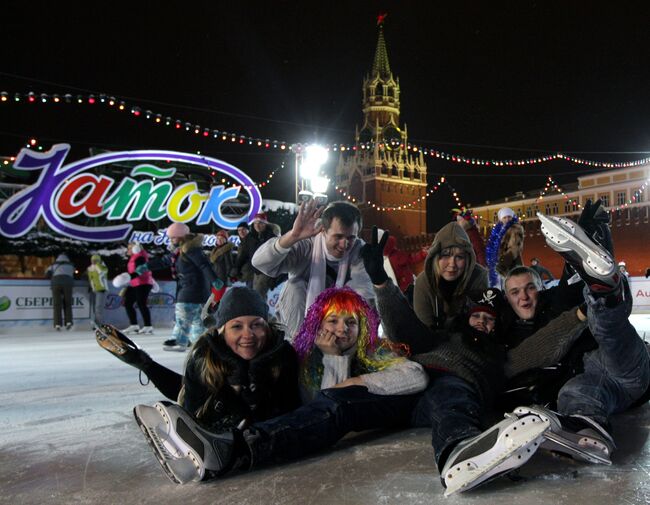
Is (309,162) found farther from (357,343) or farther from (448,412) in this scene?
(448,412)

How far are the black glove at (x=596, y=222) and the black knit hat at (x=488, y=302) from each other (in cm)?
45

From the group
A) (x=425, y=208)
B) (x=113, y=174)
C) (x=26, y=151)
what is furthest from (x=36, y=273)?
(x=425, y=208)

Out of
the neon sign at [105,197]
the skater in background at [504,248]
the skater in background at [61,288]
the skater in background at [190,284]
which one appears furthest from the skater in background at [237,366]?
the neon sign at [105,197]

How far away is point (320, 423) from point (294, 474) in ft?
0.64

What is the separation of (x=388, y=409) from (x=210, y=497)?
2.45ft

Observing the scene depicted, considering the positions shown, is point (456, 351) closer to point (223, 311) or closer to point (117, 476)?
point (223, 311)

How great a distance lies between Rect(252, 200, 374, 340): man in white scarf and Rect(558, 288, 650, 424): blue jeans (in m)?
0.96

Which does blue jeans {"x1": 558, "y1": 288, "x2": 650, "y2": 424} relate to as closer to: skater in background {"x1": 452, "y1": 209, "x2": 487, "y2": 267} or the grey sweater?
the grey sweater

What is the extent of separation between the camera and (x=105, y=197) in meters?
11.4

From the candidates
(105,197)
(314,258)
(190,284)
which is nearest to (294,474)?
(314,258)

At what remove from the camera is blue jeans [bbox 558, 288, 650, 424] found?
182 centimetres

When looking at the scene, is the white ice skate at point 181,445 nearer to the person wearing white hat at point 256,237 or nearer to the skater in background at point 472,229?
the skater in background at point 472,229

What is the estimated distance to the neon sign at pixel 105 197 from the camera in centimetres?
1020

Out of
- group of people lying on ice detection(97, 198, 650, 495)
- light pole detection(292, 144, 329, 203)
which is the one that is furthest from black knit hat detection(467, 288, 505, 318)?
light pole detection(292, 144, 329, 203)
